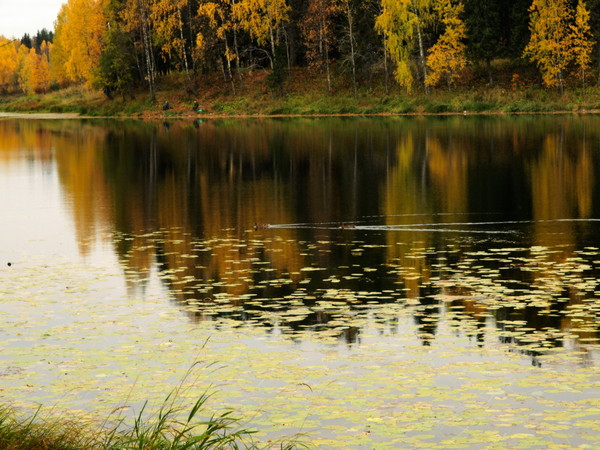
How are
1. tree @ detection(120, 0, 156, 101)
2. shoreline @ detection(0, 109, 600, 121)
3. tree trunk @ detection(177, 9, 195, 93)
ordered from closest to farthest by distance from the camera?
shoreline @ detection(0, 109, 600, 121), tree trunk @ detection(177, 9, 195, 93), tree @ detection(120, 0, 156, 101)

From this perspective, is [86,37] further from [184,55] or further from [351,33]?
[351,33]

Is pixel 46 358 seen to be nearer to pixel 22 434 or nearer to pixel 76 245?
pixel 22 434

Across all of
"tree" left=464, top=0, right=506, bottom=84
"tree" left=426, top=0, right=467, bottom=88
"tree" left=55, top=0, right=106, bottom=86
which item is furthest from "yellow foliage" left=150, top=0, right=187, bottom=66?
"tree" left=464, top=0, right=506, bottom=84

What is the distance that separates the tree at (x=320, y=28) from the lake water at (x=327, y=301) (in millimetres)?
50560

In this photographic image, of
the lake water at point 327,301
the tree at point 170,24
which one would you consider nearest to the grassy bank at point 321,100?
the tree at point 170,24

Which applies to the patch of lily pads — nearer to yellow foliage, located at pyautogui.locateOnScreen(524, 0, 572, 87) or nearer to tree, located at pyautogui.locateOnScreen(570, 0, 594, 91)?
tree, located at pyautogui.locateOnScreen(570, 0, 594, 91)

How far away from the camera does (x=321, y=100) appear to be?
87.8m

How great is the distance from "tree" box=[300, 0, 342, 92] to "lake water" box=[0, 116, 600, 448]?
1991 inches

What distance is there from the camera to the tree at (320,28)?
85562mm

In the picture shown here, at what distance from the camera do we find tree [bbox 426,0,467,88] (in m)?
79.1

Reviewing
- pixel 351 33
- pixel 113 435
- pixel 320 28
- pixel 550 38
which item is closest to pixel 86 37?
pixel 320 28

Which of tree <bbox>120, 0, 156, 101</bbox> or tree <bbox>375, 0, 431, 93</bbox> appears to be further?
tree <bbox>120, 0, 156, 101</bbox>

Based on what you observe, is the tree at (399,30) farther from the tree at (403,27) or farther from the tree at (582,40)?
the tree at (582,40)

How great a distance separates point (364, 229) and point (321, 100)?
213 feet
